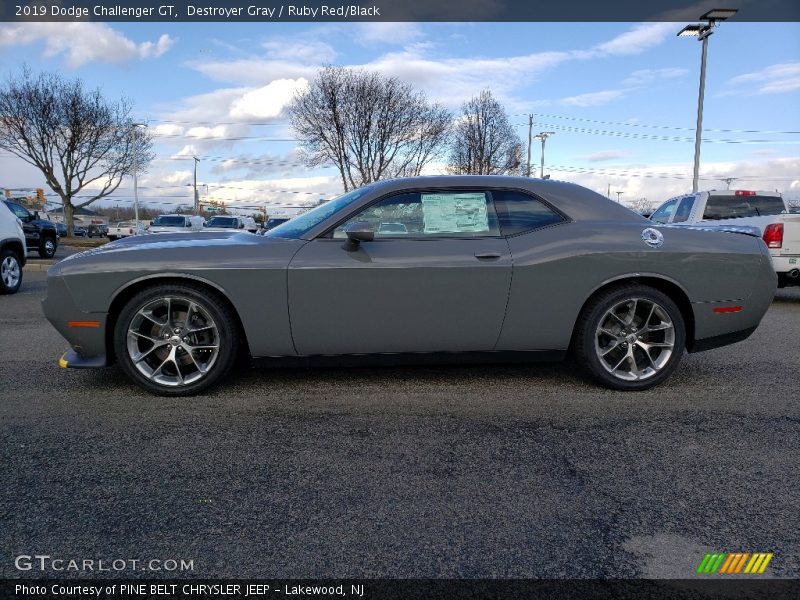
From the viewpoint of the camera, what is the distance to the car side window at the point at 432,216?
352 cm

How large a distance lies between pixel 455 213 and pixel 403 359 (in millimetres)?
1060

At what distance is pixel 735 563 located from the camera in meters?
1.78

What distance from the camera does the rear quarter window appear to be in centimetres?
930

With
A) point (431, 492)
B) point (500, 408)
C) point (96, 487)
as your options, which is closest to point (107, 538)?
point (96, 487)

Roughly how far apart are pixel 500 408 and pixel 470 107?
131 feet

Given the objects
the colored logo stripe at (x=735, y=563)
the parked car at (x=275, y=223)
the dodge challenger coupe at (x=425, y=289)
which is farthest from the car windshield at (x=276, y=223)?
the colored logo stripe at (x=735, y=563)

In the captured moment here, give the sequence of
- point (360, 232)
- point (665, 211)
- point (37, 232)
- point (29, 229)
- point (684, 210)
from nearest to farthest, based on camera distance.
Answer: point (360, 232)
point (684, 210)
point (665, 211)
point (29, 229)
point (37, 232)

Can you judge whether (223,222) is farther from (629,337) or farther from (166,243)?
(629,337)

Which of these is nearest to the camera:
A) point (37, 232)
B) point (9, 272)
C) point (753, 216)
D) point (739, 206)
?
point (9, 272)

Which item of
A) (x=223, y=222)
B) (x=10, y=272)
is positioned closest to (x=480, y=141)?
(x=223, y=222)
